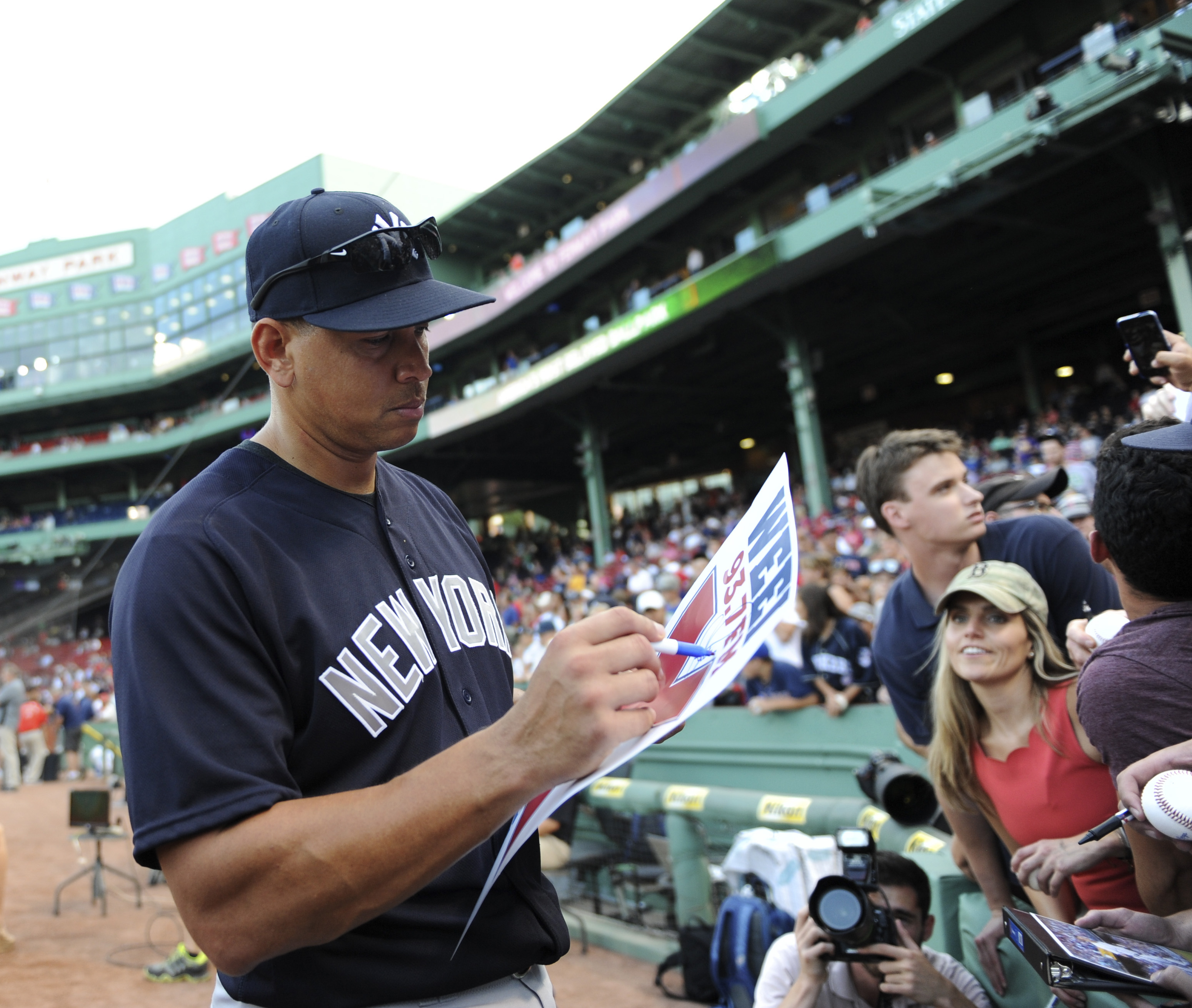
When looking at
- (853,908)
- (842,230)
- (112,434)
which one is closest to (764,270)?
(842,230)

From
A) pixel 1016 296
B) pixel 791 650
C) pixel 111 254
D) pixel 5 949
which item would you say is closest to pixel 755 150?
pixel 1016 296

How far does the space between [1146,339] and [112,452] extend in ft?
123

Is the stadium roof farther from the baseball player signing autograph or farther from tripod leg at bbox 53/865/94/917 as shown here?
the baseball player signing autograph

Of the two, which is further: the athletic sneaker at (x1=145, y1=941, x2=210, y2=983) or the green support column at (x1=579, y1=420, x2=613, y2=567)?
the green support column at (x1=579, y1=420, x2=613, y2=567)

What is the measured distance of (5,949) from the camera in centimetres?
603

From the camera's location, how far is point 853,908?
2.35m

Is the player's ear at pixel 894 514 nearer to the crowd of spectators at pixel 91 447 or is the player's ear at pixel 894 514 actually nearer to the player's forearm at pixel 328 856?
the player's forearm at pixel 328 856

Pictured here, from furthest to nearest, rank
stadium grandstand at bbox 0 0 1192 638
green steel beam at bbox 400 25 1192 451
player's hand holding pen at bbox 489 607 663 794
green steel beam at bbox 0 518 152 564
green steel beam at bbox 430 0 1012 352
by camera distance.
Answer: green steel beam at bbox 0 518 152 564 → green steel beam at bbox 430 0 1012 352 → stadium grandstand at bbox 0 0 1192 638 → green steel beam at bbox 400 25 1192 451 → player's hand holding pen at bbox 489 607 663 794

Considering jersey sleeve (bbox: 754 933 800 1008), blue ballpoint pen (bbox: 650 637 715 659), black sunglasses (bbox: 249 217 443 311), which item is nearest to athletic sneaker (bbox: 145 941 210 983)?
jersey sleeve (bbox: 754 933 800 1008)

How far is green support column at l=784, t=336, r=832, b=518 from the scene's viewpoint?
15.4 m

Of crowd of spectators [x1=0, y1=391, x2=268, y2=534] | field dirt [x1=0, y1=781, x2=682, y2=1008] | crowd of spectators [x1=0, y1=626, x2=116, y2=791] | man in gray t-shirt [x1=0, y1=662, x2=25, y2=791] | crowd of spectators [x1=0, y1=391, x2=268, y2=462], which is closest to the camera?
field dirt [x1=0, y1=781, x2=682, y2=1008]

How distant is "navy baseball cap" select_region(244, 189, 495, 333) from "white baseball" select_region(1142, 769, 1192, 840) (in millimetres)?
1312

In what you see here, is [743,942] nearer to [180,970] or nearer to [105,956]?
Result: [180,970]

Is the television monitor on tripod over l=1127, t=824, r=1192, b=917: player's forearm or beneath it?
beneath
